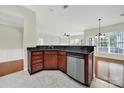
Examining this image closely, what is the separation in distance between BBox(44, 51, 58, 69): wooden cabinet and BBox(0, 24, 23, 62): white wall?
2.26 metres

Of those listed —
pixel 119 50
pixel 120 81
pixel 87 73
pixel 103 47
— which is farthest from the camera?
pixel 103 47

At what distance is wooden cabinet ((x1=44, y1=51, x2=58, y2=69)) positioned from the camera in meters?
3.89

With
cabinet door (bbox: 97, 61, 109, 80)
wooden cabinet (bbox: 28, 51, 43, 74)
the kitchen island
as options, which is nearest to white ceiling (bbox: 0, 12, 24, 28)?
the kitchen island

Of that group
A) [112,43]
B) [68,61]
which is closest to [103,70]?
[68,61]

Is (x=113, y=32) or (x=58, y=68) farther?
(x=113, y=32)

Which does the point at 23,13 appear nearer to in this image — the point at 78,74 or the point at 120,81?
the point at 78,74

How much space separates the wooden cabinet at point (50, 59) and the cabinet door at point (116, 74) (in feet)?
6.73

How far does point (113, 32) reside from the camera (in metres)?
5.73

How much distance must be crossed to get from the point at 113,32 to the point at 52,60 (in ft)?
13.3

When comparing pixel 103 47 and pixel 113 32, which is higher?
pixel 113 32

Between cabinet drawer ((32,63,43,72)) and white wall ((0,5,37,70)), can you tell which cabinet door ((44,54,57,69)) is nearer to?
cabinet drawer ((32,63,43,72))

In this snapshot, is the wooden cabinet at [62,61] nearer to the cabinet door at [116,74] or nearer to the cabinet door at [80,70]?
the cabinet door at [80,70]
